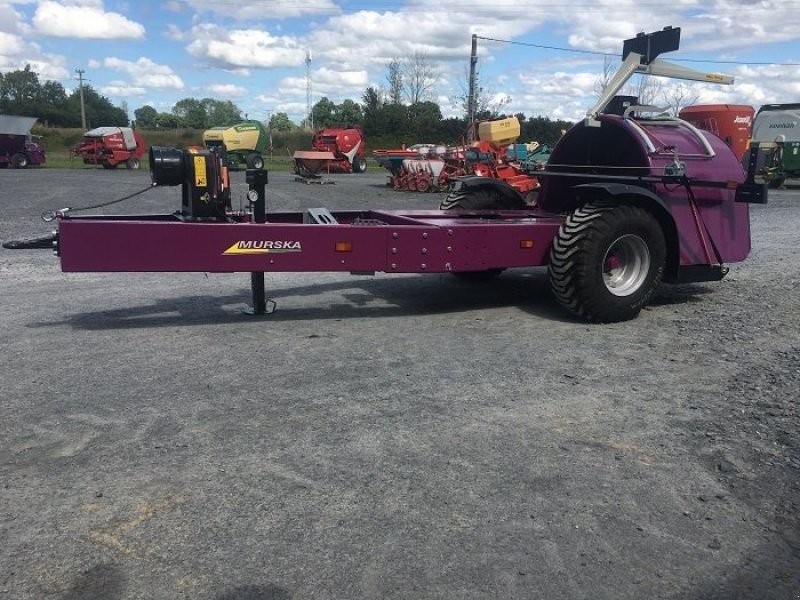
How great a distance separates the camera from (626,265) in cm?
688

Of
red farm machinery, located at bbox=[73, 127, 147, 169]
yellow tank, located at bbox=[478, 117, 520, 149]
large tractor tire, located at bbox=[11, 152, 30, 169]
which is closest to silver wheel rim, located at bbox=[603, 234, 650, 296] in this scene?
yellow tank, located at bbox=[478, 117, 520, 149]

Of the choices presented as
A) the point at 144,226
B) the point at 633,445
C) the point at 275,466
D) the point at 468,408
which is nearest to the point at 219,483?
the point at 275,466

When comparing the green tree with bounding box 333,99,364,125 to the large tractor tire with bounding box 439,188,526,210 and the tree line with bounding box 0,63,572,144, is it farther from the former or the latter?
the large tractor tire with bounding box 439,188,526,210

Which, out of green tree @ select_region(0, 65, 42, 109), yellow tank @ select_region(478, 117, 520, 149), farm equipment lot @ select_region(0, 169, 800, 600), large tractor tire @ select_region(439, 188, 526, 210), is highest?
green tree @ select_region(0, 65, 42, 109)

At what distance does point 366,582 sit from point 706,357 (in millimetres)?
3738

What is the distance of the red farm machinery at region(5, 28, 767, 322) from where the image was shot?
222 inches

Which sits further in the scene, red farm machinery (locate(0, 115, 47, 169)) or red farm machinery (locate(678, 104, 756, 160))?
red farm machinery (locate(0, 115, 47, 169))

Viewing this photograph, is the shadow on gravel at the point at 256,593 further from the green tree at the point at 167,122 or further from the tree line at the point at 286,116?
the green tree at the point at 167,122

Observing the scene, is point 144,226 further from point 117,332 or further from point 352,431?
point 352,431

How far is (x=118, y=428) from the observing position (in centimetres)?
402

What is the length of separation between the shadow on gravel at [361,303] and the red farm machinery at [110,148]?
3267 cm

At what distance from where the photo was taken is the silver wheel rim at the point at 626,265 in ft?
22.0

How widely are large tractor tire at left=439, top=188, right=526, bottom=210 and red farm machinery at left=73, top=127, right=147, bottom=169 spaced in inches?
1291

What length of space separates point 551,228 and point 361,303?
198 centimetres
